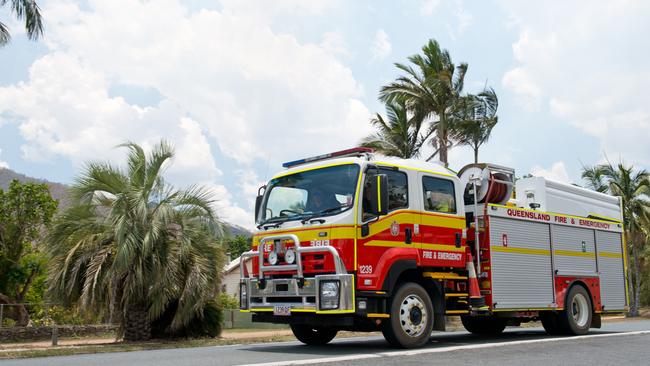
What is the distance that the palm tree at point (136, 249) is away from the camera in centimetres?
1469

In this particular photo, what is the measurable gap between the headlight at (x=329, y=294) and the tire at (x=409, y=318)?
104 cm

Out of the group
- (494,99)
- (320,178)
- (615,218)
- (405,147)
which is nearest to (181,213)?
(320,178)

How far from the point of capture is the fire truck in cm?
1014

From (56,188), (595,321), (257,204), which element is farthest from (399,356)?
(56,188)

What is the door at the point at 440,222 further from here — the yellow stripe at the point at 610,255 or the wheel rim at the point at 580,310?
the yellow stripe at the point at 610,255

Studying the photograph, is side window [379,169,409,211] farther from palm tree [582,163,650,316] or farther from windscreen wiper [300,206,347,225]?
palm tree [582,163,650,316]

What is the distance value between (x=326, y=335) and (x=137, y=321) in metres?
5.26

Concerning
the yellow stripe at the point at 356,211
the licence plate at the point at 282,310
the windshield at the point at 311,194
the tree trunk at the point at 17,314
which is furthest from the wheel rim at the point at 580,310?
the tree trunk at the point at 17,314

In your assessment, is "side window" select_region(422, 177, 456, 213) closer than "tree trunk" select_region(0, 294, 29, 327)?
Yes

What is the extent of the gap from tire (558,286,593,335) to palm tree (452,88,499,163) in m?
12.7

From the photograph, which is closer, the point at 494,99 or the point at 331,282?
the point at 331,282

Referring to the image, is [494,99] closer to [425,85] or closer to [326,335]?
[425,85]

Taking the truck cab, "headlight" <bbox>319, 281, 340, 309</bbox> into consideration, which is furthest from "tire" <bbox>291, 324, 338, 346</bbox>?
"headlight" <bbox>319, 281, 340, 309</bbox>

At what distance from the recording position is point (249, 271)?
1184cm
